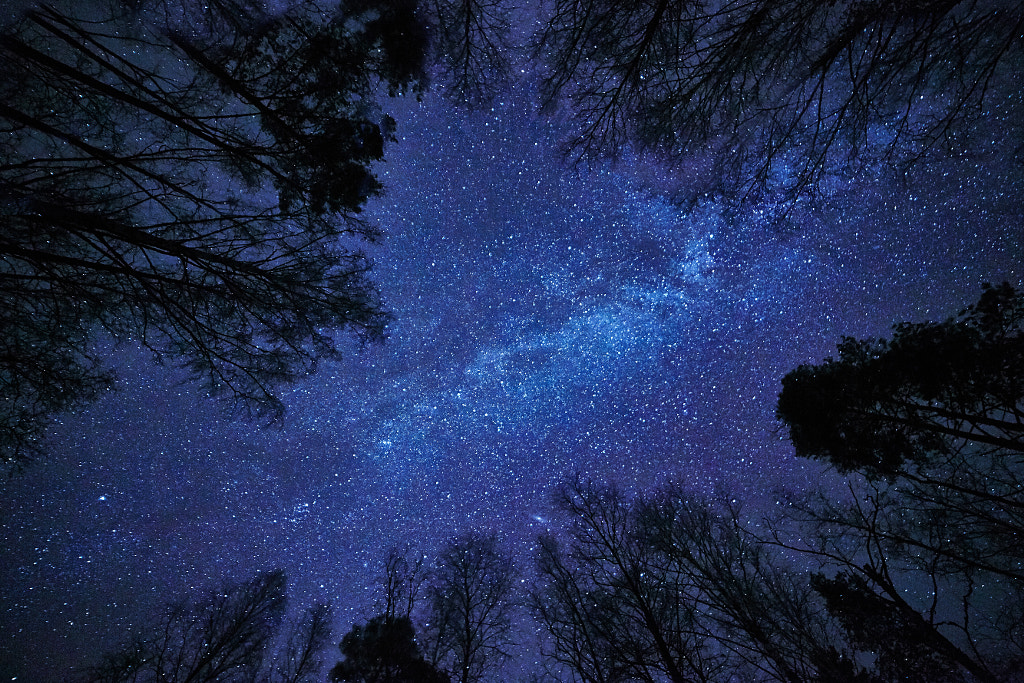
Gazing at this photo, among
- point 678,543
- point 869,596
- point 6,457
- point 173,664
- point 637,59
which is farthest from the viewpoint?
point 173,664

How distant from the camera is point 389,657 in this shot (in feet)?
28.6

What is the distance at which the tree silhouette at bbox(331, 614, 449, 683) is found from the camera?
8672 millimetres

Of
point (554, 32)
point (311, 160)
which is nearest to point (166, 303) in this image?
point (311, 160)

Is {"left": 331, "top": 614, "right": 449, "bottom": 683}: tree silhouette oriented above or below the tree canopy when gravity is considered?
below

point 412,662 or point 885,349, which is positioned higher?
point 885,349

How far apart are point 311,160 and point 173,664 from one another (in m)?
12.3

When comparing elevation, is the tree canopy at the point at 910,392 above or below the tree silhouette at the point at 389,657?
above

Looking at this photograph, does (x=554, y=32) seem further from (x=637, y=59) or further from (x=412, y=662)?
(x=412, y=662)

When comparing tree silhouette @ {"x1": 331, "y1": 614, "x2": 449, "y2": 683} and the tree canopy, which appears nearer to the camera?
the tree canopy

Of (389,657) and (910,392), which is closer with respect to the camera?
(910,392)

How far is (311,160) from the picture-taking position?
4402 mm

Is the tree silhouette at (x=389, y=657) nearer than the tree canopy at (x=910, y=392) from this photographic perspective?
No

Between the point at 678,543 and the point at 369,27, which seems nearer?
the point at 369,27

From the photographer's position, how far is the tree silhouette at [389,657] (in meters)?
8.67
